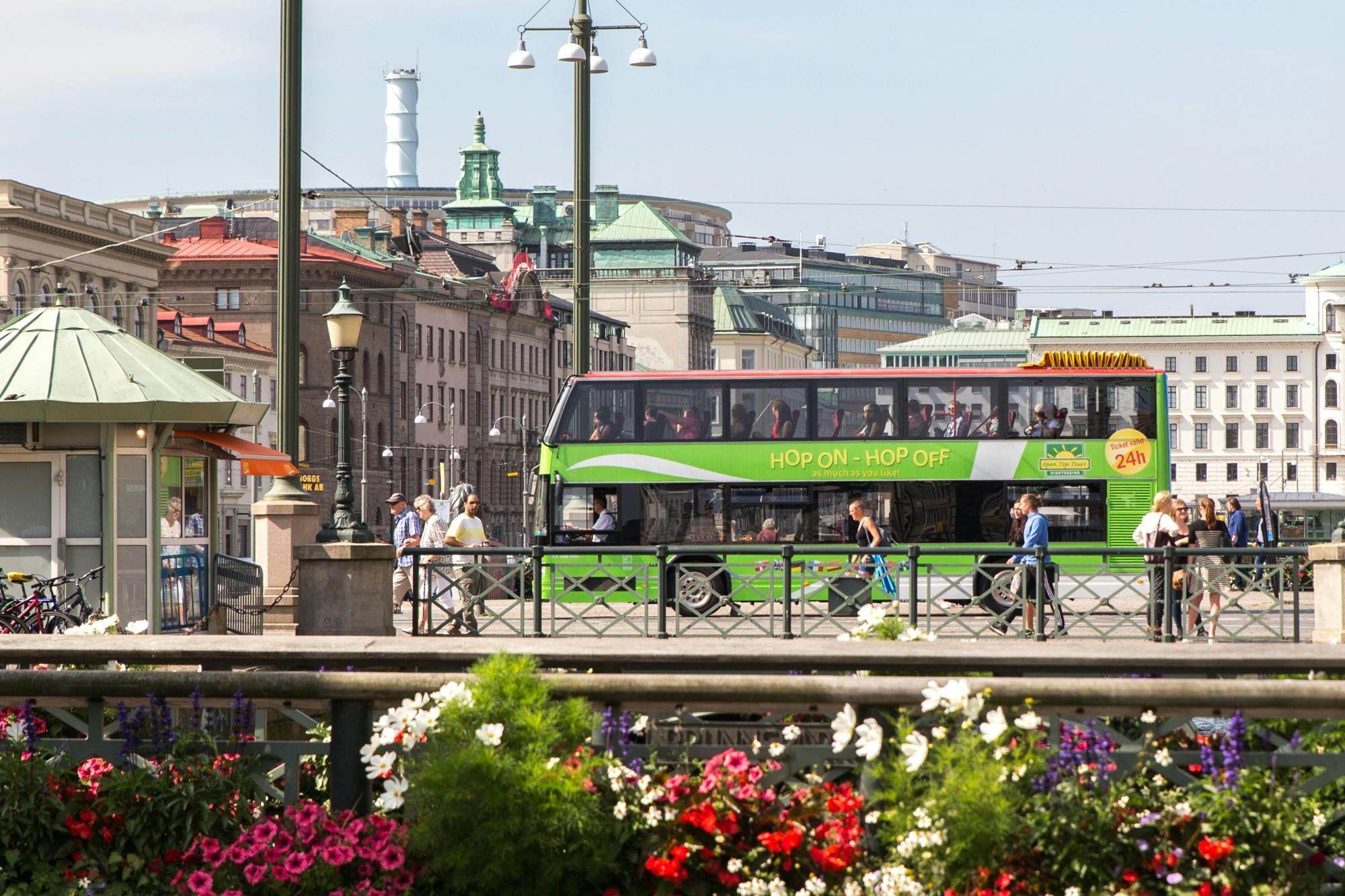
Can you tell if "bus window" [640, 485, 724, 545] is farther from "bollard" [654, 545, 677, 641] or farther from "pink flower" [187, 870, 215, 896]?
"pink flower" [187, 870, 215, 896]

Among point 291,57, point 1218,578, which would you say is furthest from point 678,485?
point 291,57

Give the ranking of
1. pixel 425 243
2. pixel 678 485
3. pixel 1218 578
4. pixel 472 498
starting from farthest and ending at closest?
1. pixel 425 243
2. pixel 678 485
3. pixel 472 498
4. pixel 1218 578

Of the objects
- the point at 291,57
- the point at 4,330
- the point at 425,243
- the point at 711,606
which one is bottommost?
the point at 711,606

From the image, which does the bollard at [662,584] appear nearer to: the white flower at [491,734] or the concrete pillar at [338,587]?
the concrete pillar at [338,587]

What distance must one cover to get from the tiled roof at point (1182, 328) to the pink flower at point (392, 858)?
6296 inches

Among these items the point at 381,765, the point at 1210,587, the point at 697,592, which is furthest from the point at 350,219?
the point at 381,765

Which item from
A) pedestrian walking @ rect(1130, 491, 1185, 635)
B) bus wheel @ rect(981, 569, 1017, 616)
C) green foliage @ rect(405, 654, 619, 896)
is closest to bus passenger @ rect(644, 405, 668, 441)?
pedestrian walking @ rect(1130, 491, 1185, 635)

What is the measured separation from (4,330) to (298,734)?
819 centimetres

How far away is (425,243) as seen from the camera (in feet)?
378

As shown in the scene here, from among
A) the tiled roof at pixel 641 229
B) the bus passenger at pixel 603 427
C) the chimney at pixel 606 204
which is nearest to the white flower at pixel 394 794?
the bus passenger at pixel 603 427

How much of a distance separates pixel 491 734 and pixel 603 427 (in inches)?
919

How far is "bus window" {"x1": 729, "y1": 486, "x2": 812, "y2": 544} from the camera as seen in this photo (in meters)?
29.5

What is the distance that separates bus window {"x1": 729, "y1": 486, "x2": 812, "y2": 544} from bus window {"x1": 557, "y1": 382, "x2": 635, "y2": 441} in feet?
6.41

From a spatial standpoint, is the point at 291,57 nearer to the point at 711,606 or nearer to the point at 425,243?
the point at 711,606
